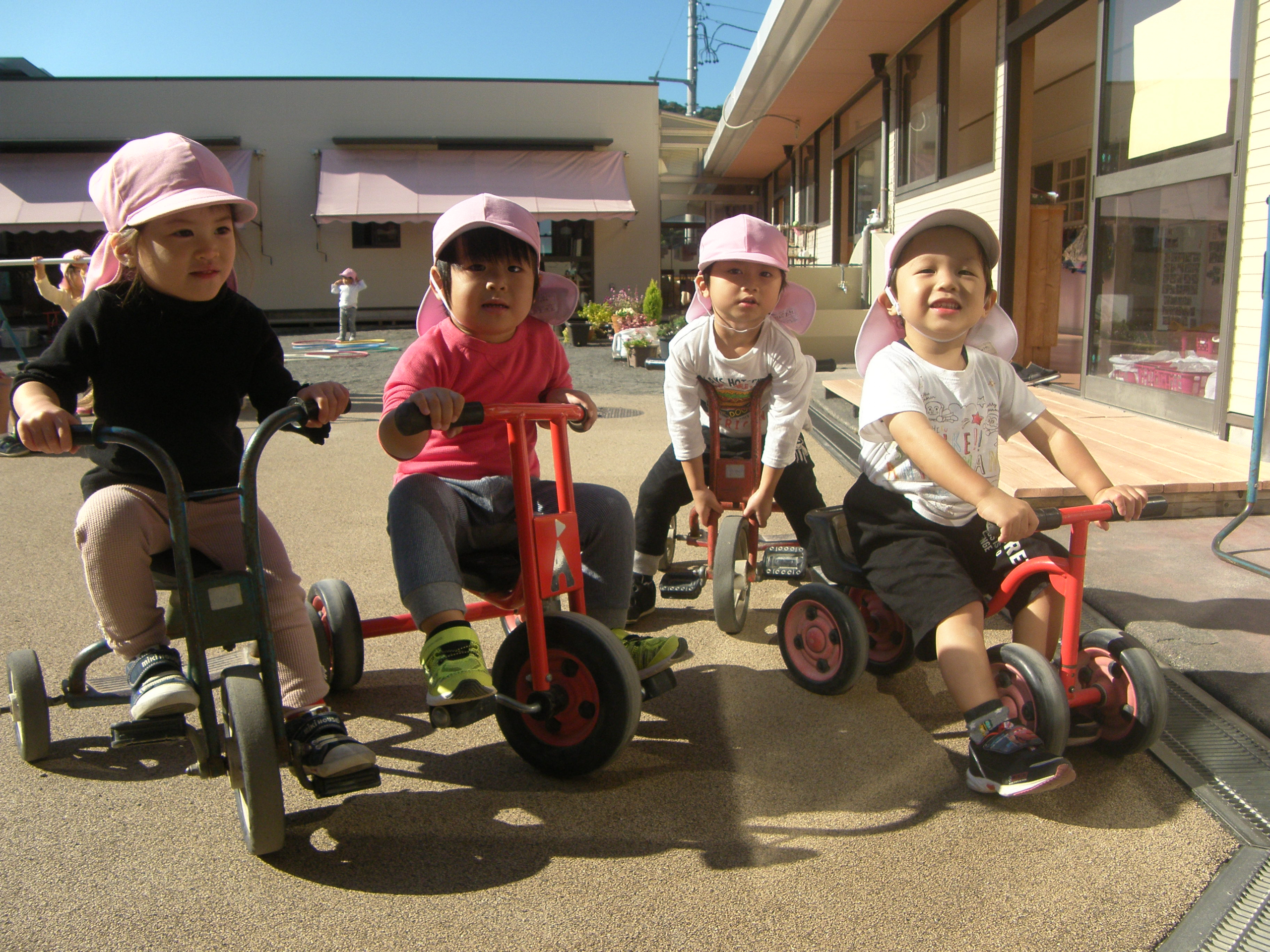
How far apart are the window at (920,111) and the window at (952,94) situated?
0.01 meters

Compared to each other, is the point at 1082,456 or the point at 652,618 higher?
the point at 1082,456

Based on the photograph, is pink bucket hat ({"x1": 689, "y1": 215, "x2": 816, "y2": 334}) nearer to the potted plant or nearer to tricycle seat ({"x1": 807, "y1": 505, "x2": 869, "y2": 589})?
tricycle seat ({"x1": 807, "y1": 505, "x2": 869, "y2": 589})

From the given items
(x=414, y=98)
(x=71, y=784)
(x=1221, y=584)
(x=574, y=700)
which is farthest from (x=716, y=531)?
(x=414, y=98)

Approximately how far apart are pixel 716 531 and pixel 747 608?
31 centimetres

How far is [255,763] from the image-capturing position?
1.89 meters

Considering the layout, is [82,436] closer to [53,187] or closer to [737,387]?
[737,387]

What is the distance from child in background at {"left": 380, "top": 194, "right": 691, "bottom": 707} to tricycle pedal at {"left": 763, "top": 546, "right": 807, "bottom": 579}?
102 cm

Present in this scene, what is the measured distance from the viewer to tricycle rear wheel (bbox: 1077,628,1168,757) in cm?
221

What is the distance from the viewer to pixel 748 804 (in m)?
2.19

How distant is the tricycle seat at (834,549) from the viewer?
9.08ft

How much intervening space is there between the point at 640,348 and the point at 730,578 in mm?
9513

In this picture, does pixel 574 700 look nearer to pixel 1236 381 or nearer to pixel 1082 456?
pixel 1082 456

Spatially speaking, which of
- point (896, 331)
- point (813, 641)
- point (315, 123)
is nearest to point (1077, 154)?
point (896, 331)

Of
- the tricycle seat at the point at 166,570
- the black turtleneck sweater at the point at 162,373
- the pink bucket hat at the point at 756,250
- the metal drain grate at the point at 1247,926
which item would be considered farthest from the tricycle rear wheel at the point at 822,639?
the tricycle seat at the point at 166,570
